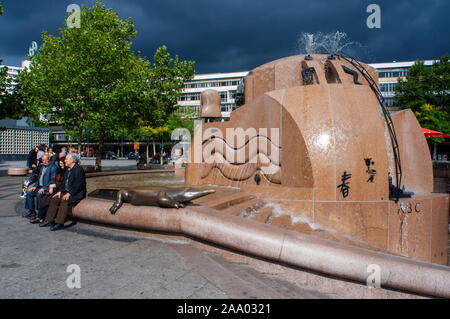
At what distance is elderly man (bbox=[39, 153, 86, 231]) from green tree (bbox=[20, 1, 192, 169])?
12.2 meters

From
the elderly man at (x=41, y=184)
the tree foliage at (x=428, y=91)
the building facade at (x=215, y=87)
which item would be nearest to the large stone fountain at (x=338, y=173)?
the elderly man at (x=41, y=184)

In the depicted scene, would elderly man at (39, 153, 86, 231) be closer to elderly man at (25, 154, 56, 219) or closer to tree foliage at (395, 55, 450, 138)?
elderly man at (25, 154, 56, 219)

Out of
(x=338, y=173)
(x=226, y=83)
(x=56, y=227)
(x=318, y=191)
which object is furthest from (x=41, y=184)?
(x=226, y=83)

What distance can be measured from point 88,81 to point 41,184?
1228 cm

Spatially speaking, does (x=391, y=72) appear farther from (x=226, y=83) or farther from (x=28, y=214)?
(x=28, y=214)

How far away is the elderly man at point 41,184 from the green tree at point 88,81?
444 inches

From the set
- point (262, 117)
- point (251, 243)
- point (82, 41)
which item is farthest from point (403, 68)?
point (251, 243)

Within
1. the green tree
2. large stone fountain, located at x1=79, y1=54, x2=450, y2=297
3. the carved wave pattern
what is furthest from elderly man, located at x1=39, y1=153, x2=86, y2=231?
the green tree

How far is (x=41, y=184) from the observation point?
20.8ft

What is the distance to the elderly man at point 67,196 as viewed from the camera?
542cm

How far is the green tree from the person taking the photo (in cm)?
1688

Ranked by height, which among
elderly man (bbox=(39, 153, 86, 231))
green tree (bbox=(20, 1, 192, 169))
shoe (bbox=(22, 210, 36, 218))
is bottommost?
shoe (bbox=(22, 210, 36, 218))

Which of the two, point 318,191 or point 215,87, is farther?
point 215,87

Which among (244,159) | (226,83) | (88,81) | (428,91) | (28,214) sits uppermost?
(226,83)
